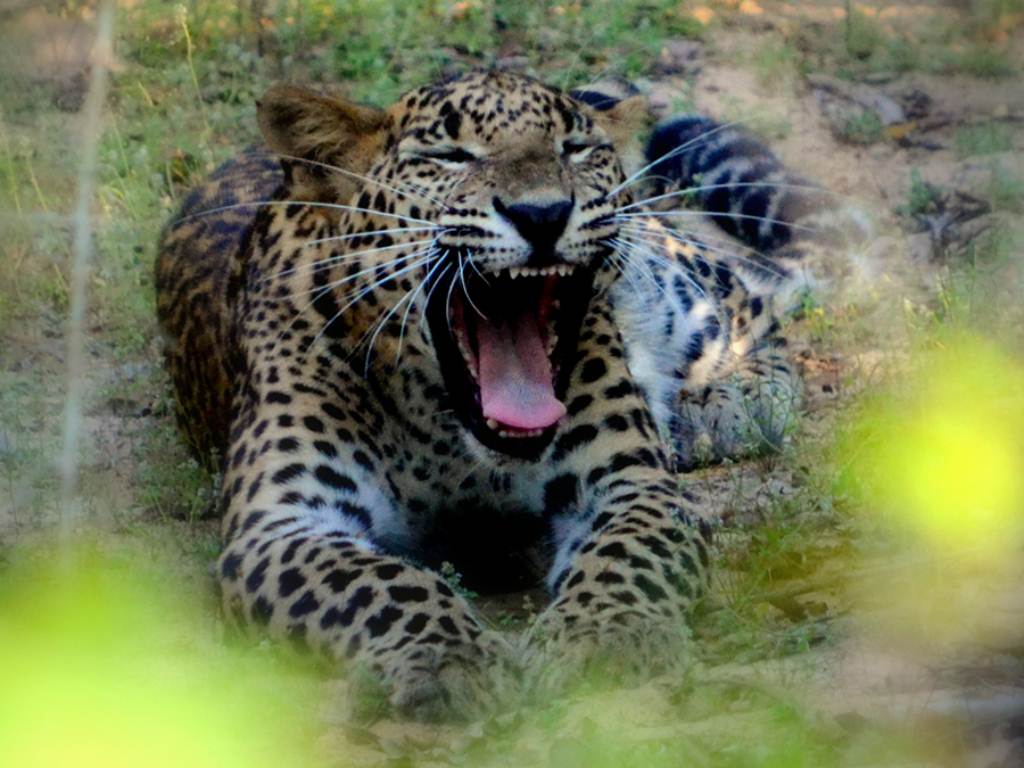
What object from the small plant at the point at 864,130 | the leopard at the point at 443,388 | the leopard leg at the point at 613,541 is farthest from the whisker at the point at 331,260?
the small plant at the point at 864,130

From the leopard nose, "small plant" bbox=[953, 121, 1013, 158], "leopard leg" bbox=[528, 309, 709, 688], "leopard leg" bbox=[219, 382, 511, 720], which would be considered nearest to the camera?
"leopard leg" bbox=[219, 382, 511, 720]

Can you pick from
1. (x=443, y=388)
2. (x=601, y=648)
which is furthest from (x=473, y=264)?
(x=601, y=648)

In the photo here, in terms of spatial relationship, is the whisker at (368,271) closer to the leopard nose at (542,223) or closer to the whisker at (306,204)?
the whisker at (306,204)

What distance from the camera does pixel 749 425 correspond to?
24.1ft

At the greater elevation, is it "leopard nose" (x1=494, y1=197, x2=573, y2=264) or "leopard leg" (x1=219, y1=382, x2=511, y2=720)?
"leopard nose" (x1=494, y1=197, x2=573, y2=264)

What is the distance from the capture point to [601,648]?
16.9 feet

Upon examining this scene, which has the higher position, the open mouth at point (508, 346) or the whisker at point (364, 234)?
the whisker at point (364, 234)

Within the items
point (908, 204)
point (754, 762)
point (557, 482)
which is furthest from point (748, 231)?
point (754, 762)


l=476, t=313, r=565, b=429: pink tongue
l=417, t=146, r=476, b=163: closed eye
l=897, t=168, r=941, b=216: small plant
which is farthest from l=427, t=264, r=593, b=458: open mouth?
l=897, t=168, r=941, b=216: small plant

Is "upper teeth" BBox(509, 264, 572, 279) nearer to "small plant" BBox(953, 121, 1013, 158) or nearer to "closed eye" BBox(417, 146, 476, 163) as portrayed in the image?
"closed eye" BBox(417, 146, 476, 163)

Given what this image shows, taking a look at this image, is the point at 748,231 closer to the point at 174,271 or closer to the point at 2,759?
the point at 174,271

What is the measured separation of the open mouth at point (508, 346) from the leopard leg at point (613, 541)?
0.84 feet

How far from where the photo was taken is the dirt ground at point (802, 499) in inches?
172

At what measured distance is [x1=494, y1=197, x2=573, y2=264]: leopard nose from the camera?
5805 mm
